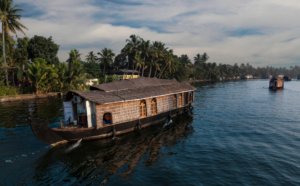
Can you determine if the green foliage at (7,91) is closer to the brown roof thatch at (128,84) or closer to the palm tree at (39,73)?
the palm tree at (39,73)

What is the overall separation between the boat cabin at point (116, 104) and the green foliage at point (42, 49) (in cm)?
2964

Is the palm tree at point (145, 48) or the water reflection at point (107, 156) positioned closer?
the water reflection at point (107, 156)

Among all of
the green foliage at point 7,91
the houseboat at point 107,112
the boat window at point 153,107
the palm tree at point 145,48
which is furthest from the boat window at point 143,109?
the palm tree at point 145,48

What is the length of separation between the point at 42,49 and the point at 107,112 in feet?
109

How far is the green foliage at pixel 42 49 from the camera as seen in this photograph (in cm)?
3578

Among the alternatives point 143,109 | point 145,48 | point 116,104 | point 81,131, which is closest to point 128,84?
point 143,109

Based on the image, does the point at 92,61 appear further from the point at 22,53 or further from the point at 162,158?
the point at 162,158

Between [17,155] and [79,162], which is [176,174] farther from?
[17,155]

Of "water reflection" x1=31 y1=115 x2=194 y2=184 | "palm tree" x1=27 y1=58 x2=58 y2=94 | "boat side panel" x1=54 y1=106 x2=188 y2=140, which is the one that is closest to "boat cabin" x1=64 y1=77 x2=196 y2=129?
"boat side panel" x1=54 y1=106 x2=188 y2=140

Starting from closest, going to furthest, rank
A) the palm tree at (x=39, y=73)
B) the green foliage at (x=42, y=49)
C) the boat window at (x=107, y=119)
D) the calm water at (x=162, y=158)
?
the calm water at (x=162, y=158) < the boat window at (x=107, y=119) < the palm tree at (x=39, y=73) < the green foliage at (x=42, y=49)

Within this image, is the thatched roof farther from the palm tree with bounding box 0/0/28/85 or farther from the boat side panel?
the palm tree with bounding box 0/0/28/85

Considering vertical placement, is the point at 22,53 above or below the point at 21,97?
above

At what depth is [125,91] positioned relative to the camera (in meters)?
13.3

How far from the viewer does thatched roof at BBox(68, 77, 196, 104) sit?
→ 10.9 m
